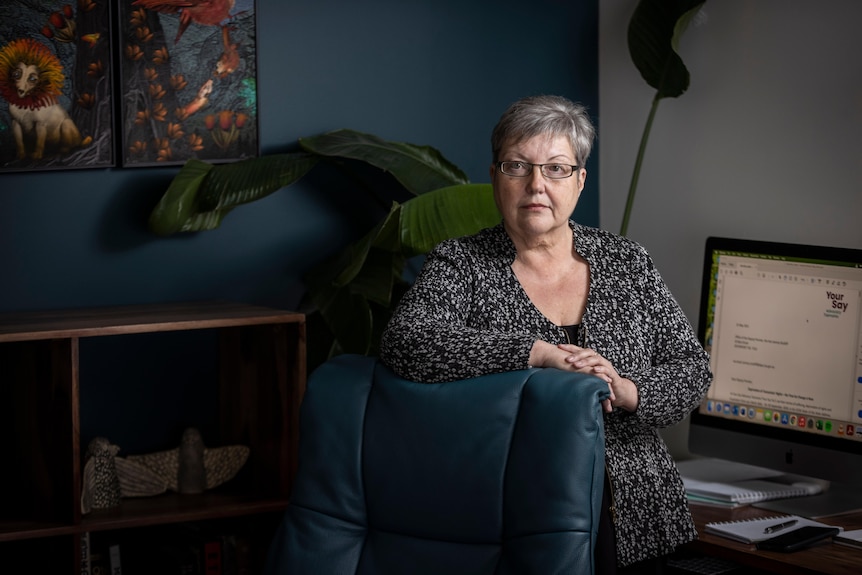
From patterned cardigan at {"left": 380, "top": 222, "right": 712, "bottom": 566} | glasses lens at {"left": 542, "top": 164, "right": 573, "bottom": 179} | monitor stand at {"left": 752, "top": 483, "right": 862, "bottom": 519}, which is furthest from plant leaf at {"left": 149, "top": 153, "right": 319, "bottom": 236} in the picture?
monitor stand at {"left": 752, "top": 483, "right": 862, "bottom": 519}

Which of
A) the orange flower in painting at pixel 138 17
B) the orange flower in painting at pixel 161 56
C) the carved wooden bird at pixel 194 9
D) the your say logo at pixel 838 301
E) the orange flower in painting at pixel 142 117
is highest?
the carved wooden bird at pixel 194 9

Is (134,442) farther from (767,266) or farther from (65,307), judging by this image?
(767,266)

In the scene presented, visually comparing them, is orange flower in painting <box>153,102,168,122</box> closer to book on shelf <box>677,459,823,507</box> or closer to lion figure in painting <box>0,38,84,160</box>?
lion figure in painting <box>0,38,84,160</box>

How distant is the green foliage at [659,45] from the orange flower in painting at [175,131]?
1.21 m

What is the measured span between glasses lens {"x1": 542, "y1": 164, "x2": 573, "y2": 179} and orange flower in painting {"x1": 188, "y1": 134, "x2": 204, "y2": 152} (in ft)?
3.68

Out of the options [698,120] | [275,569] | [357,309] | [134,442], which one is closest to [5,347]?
[134,442]

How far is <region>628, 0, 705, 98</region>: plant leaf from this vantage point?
9.62ft

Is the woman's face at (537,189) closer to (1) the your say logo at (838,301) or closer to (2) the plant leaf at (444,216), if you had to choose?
(2) the plant leaf at (444,216)

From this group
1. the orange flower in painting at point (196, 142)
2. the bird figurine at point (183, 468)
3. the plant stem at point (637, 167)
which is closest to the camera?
the bird figurine at point (183, 468)

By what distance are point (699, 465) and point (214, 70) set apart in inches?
62.0

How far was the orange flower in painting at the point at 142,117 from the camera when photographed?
2.79 m

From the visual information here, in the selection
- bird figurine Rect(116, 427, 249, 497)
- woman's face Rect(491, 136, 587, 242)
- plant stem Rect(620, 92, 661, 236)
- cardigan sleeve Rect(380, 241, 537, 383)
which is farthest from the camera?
plant stem Rect(620, 92, 661, 236)

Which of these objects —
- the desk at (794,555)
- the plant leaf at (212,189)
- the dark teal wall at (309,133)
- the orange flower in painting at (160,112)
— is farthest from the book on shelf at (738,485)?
the orange flower in painting at (160,112)

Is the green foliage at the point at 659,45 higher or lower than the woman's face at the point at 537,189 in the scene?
higher
